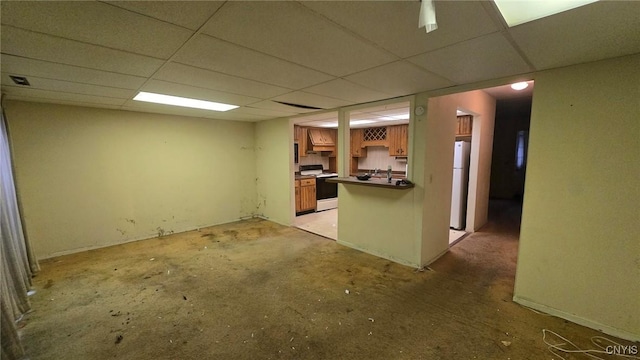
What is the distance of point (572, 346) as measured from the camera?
1.85 m

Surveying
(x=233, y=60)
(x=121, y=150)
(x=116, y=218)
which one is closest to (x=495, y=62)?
(x=233, y=60)

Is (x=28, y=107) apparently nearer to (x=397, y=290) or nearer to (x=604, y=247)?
(x=397, y=290)

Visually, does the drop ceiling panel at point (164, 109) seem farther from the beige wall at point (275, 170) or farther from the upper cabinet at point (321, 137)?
the upper cabinet at point (321, 137)

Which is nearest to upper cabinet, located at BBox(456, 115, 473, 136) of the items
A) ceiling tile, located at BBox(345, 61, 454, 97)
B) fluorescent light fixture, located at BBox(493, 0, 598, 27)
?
ceiling tile, located at BBox(345, 61, 454, 97)

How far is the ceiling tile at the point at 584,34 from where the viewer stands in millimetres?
1242

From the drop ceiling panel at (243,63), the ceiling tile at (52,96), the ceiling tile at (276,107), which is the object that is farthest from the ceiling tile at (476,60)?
the ceiling tile at (52,96)

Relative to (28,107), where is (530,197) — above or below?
below

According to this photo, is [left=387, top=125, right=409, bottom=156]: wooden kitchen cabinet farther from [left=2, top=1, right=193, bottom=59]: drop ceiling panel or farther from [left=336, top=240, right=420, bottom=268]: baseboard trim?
[left=2, top=1, right=193, bottom=59]: drop ceiling panel

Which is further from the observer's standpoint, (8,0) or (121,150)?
(121,150)

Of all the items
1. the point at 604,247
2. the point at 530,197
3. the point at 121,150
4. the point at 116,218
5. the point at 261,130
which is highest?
the point at 261,130

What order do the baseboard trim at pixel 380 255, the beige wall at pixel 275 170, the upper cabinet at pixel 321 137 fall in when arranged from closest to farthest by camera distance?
the baseboard trim at pixel 380 255, the beige wall at pixel 275 170, the upper cabinet at pixel 321 137

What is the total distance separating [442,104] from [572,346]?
2645 mm

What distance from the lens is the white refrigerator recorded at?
4.53 m

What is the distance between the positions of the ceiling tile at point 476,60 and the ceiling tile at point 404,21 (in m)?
0.15
